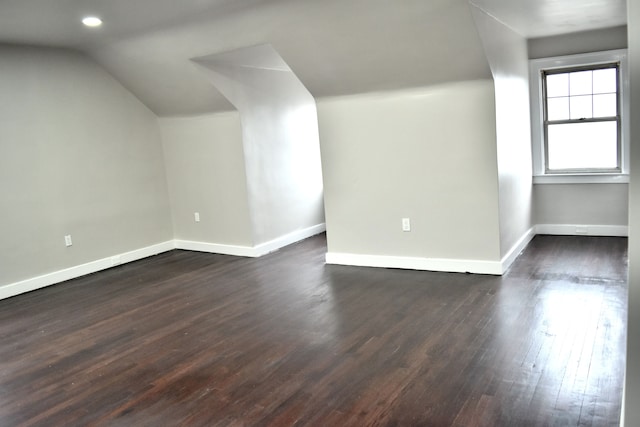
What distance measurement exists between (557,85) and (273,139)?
10.6ft

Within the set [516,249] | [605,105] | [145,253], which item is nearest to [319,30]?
[516,249]

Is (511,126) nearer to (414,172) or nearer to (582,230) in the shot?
(414,172)

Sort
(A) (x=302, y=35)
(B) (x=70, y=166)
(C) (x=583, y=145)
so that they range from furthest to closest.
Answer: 1. (C) (x=583, y=145)
2. (B) (x=70, y=166)
3. (A) (x=302, y=35)

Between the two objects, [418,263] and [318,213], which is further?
[318,213]

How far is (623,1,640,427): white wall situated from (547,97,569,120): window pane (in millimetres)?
4367

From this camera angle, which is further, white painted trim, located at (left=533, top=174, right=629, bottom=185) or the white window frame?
white painted trim, located at (left=533, top=174, right=629, bottom=185)

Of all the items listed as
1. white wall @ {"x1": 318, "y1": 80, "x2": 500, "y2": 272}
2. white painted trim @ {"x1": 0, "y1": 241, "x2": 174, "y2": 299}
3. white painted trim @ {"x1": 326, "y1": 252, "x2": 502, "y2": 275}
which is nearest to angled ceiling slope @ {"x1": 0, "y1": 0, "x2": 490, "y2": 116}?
white wall @ {"x1": 318, "y1": 80, "x2": 500, "y2": 272}

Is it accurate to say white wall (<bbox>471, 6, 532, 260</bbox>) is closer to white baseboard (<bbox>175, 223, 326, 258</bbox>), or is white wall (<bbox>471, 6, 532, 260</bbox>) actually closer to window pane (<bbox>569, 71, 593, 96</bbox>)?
window pane (<bbox>569, 71, 593, 96</bbox>)

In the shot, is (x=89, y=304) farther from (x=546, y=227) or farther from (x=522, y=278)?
(x=546, y=227)

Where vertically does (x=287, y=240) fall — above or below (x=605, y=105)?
below

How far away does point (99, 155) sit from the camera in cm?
567

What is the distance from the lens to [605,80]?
544 cm

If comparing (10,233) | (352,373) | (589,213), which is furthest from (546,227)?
(10,233)

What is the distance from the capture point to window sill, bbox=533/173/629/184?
217 inches
